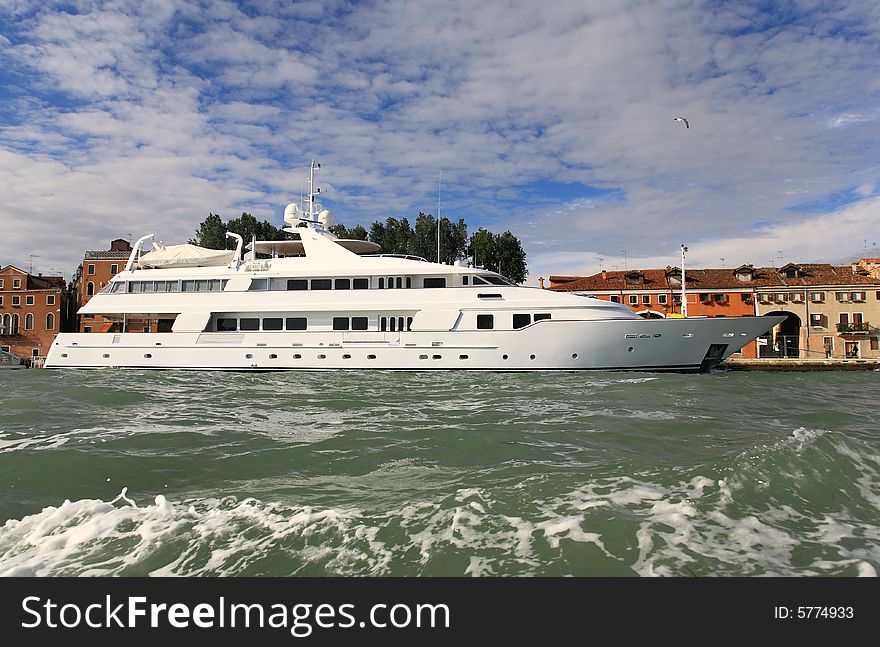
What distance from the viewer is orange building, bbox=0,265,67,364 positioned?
4494 cm

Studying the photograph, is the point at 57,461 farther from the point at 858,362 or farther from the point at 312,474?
the point at 858,362

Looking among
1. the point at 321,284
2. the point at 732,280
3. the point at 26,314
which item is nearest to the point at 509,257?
the point at 732,280

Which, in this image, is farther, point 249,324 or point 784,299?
point 784,299

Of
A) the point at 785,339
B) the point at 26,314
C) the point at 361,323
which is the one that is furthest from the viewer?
the point at 26,314

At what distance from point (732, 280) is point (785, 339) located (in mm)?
5547

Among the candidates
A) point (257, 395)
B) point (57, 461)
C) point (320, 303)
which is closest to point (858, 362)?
point (320, 303)

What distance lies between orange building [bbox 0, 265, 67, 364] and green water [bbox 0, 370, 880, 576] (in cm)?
4437

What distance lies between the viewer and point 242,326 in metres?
21.3

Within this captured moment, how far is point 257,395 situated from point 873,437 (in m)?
12.0

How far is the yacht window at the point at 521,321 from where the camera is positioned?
19006mm

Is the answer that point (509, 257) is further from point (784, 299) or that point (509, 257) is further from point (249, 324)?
point (249, 324)

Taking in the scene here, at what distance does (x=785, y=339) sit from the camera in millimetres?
38125

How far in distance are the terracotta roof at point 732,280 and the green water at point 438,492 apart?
31174 millimetres

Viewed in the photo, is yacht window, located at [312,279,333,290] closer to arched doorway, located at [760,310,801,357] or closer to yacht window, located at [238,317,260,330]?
yacht window, located at [238,317,260,330]
